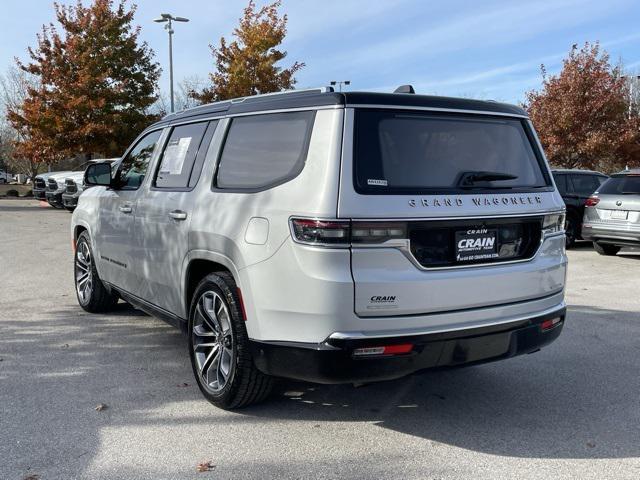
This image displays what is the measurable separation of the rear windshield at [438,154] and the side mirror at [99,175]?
313 cm

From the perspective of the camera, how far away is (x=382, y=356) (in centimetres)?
321

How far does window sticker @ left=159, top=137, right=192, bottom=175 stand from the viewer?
15.3 feet

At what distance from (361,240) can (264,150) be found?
0.99 m

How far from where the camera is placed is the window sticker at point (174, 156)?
465 centimetres

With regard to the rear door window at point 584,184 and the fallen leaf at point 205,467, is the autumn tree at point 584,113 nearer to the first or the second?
the rear door window at point 584,184

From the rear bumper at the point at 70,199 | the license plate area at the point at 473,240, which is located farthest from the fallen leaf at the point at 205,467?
the rear bumper at the point at 70,199

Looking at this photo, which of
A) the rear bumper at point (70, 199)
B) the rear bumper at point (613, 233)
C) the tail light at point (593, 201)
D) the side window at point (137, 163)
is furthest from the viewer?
the rear bumper at point (70, 199)

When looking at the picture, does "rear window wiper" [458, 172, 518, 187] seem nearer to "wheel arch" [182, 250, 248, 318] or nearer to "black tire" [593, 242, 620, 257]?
"wheel arch" [182, 250, 248, 318]

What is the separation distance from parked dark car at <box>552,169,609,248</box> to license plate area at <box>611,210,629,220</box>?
6.42ft

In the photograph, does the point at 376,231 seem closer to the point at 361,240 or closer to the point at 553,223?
the point at 361,240

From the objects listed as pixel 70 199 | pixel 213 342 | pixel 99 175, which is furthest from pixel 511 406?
pixel 70 199

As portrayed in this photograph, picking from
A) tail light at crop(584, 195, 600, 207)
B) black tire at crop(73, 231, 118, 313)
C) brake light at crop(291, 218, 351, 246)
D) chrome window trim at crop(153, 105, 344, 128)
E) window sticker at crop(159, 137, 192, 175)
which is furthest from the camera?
tail light at crop(584, 195, 600, 207)

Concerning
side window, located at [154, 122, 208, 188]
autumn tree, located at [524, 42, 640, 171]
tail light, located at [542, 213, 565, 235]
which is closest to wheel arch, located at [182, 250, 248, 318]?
side window, located at [154, 122, 208, 188]

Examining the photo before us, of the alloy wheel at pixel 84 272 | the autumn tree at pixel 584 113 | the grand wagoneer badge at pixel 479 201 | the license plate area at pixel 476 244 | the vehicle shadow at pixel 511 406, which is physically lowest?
the vehicle shadow at pixel 511 406
